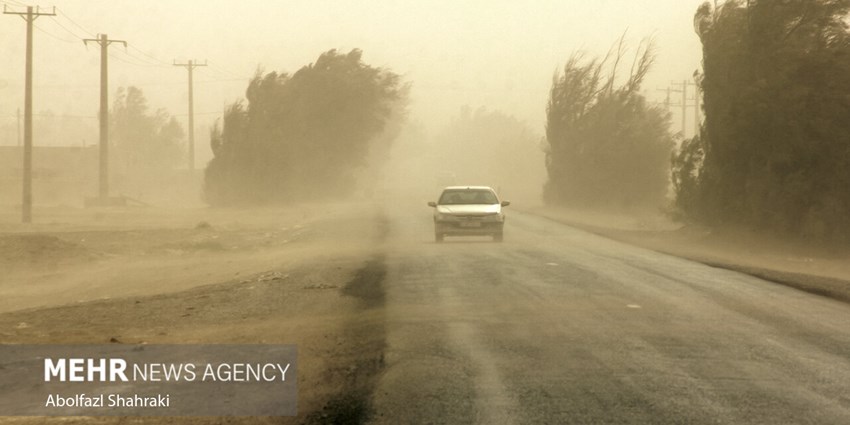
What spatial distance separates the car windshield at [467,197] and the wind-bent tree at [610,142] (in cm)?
2065

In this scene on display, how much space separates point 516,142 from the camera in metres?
122

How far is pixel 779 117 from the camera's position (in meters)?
24.4

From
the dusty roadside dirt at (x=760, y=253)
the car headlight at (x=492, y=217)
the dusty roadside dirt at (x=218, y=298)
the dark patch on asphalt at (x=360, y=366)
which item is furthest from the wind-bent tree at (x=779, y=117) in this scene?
the dark patch on asphalt at (x=360, y=366)

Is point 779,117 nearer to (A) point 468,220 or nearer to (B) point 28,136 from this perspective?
(A) point 468,220

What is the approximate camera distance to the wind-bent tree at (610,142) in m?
47.6

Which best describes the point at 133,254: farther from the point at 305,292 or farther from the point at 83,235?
the point at 305,292

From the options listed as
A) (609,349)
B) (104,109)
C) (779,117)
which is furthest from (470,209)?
(104,109)

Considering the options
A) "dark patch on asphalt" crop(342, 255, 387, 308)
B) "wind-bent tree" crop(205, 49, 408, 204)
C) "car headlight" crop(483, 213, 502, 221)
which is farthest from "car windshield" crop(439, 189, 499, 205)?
"wind-bent tree" crop(205, 49, 408, 204)

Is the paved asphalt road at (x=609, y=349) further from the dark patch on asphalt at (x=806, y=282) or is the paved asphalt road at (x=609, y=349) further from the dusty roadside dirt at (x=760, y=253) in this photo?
the dusty roadside dirt at (x=760, y=253)

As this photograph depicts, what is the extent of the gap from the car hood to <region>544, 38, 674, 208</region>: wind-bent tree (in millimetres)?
21551

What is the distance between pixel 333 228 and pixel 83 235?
920 cm

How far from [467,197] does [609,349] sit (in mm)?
18499

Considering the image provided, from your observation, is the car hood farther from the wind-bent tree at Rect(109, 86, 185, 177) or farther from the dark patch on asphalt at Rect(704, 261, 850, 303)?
the wind-bent tree at Rect(109, 86, 185, 177)

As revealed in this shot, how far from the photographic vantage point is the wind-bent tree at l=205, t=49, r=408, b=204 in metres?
58.8
